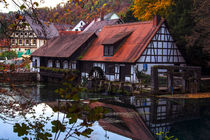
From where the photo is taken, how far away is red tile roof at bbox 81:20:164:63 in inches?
1129

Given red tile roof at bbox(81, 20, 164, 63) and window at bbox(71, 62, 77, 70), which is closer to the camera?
red tile roof at bbox(81, 20, 164, 63)

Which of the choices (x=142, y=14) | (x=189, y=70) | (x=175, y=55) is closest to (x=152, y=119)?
(x=189, y=70)

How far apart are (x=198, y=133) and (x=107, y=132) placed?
4190mm

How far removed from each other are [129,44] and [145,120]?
15384mm

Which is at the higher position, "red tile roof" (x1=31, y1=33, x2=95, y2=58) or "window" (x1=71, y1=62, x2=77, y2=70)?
"red tile roof" (x1=31, y1=33, x2=95, y2=58)

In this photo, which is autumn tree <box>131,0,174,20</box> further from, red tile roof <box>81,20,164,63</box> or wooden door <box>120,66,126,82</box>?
wooden door <box>120,66,126,82</box>

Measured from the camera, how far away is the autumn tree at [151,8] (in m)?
36.8

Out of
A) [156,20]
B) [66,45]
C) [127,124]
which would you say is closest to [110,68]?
[156,20]

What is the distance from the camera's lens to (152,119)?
16.6 metres

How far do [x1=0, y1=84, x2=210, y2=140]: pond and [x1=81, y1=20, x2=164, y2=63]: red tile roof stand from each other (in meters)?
6.37

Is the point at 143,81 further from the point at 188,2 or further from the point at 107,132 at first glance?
the point at 107,132

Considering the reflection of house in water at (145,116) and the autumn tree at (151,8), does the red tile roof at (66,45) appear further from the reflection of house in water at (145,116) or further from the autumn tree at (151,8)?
the reflection of house in water at (145,116)

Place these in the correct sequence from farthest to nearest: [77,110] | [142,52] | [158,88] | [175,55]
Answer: [175,55]
[142,52]
[158,88]
[77,110]

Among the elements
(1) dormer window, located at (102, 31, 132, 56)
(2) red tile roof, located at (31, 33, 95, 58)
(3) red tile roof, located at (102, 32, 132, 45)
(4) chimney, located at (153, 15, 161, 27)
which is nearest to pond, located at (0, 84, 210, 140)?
(1) dormer window, located at (102, 31, 132, 56)
